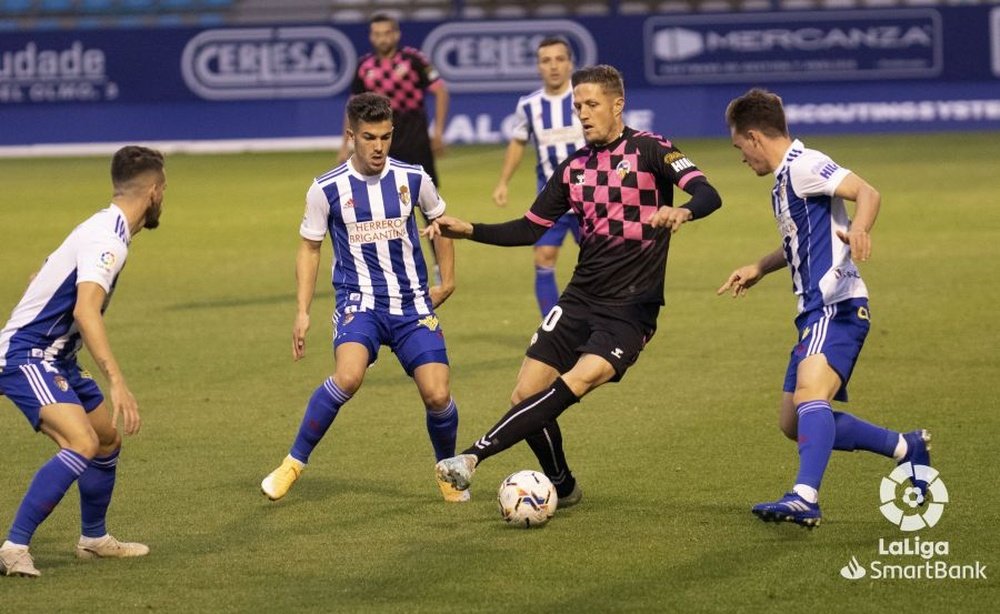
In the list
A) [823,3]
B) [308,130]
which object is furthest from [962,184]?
[308,130]

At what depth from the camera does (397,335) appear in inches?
296

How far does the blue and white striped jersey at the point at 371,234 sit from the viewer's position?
7.51 metres

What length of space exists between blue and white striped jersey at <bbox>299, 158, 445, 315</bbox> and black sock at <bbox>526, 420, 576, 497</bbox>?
0.84 metres

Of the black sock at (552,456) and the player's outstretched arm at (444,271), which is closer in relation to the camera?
the black sock at (552,456)

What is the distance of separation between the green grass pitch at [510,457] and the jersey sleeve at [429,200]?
4.22ft

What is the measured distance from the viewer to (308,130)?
1048 inches

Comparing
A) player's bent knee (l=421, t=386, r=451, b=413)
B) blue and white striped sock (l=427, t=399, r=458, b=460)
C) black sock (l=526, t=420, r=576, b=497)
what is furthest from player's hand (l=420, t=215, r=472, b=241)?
black sock (l=526, t=420, r=576, b=497)

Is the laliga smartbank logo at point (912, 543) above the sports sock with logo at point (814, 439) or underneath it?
underneath

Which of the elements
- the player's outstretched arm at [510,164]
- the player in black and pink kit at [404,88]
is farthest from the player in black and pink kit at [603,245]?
the player in black and pink kit at [404,88]

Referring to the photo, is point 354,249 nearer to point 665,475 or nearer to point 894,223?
point 665,475

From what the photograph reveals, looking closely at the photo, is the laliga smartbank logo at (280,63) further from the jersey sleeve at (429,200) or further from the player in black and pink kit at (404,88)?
the jersey sleeve at (429,200)

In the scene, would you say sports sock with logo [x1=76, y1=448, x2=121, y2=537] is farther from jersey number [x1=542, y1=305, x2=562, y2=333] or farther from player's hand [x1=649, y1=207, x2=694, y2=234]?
player's hand [x1=649, y1=207, x2=694, y2=234]

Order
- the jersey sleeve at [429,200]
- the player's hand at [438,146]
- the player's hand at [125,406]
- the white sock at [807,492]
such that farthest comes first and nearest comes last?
the player's hand at [438,146], the jersey sleeve at [429,200], the white sock at [807,492], the player's hand at [125,406]

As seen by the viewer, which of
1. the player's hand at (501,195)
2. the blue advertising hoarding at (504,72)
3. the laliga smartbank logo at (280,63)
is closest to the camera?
the player's hand at (501,195)
